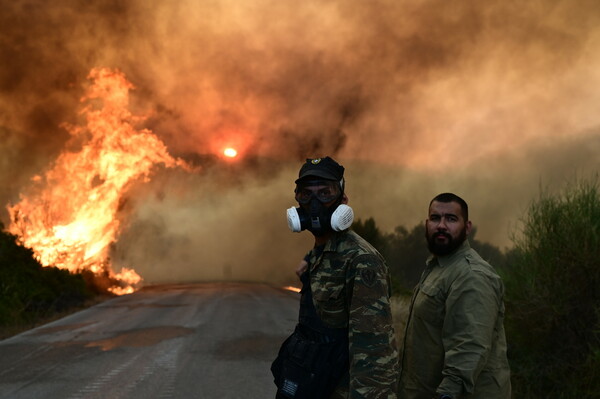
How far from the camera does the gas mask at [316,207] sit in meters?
2.72

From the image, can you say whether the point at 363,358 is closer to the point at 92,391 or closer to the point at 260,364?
the point at 92,391

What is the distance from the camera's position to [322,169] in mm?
2736

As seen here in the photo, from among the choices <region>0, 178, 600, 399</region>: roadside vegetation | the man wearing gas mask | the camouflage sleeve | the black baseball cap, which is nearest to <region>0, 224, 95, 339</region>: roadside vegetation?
<region>0, 178, 600, 399</region>: roadside vegetation

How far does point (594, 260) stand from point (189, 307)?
41.5ft

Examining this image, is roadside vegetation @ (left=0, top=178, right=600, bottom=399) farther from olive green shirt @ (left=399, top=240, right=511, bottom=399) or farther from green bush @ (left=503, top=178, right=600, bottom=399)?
olive green shirt @ (left=399, top=240, right=511, bottom=399)

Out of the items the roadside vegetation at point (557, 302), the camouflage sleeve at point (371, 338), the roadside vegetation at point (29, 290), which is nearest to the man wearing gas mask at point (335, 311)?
the camouflage sleeve at point (371, 338)

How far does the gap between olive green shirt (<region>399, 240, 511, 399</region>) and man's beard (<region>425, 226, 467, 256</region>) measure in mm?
28

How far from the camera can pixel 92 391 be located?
6848mm

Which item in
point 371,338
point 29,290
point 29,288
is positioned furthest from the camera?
point 29,288

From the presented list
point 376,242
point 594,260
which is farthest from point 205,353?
point 376,242

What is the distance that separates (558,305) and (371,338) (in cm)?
418

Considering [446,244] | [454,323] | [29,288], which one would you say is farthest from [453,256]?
[29,288]

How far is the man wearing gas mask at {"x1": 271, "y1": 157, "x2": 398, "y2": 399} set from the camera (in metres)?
2.42

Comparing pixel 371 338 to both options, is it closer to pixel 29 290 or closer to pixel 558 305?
pixel 558 305
